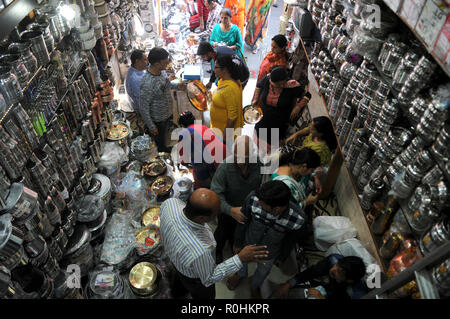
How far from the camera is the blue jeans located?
2559 mm

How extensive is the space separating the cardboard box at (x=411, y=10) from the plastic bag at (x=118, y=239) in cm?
275

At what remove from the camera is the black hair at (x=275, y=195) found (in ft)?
6.41

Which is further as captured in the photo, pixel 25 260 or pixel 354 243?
pixel 354 243

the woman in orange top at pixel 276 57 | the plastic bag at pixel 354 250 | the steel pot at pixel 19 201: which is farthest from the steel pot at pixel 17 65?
the woman in orange top at pixel 276 57

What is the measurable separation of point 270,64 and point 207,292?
121 inches

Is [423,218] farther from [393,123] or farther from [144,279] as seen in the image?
[144,279]

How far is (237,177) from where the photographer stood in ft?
8.30

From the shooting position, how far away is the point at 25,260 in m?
1.91

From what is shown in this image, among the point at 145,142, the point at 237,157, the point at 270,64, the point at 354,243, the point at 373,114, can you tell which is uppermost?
the point at 373,114

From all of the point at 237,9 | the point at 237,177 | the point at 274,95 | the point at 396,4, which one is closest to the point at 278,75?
the point at 274,95

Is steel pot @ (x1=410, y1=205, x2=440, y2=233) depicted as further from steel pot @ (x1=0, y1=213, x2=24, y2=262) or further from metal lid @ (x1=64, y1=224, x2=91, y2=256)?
metal lid @ (x1=64, y1=224, x2=91, y2=256)

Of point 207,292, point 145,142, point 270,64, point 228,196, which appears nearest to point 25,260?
point 207,292

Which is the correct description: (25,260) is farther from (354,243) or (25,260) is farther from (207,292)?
(354,243)

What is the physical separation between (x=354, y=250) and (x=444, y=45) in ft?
5.36
